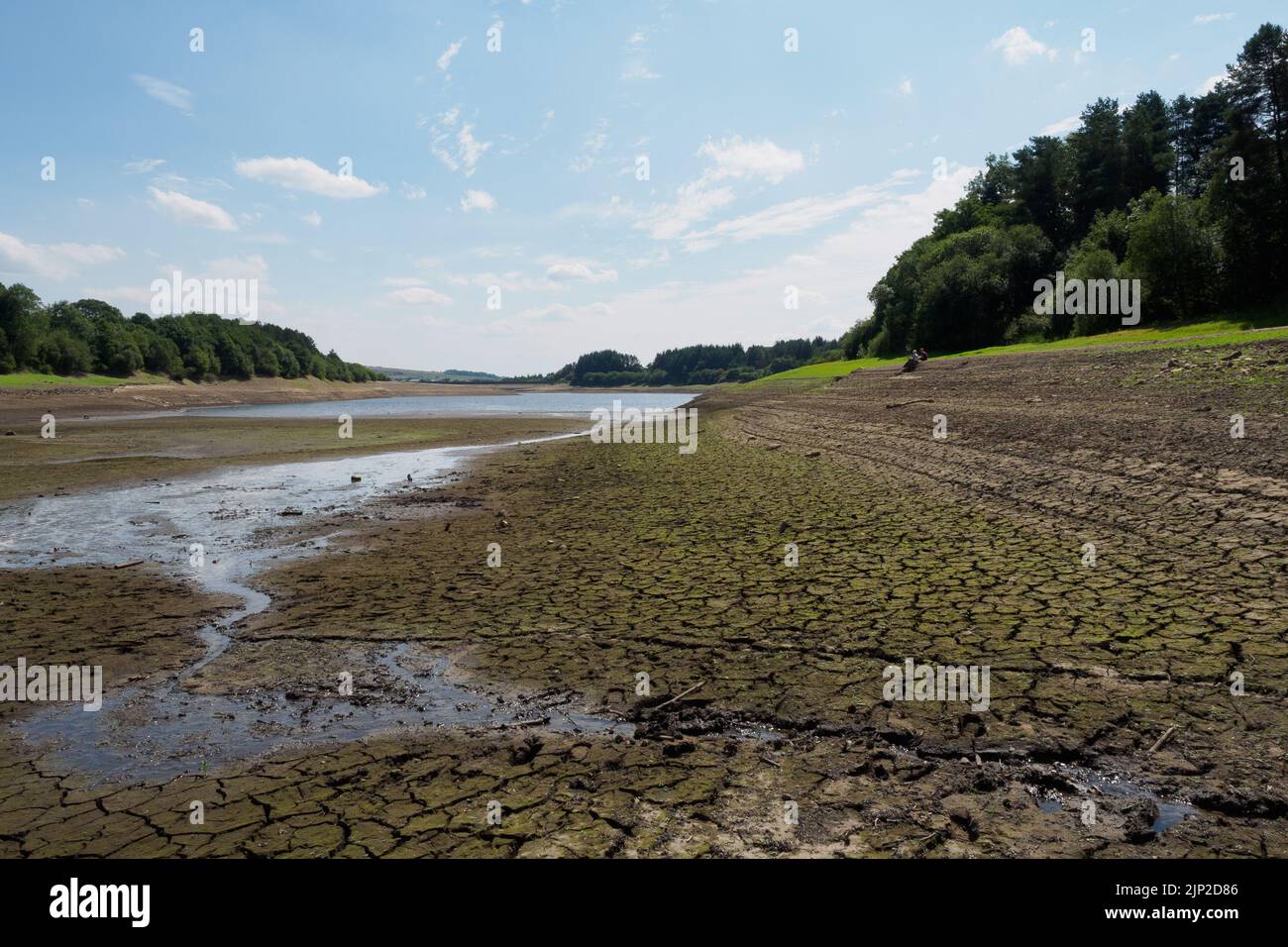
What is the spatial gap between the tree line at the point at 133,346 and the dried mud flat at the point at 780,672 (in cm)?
8648

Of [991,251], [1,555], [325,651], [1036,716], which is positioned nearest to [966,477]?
[1036,716]

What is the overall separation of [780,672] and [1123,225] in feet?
212

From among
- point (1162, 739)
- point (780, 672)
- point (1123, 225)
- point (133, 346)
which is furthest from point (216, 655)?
point (133, 346)

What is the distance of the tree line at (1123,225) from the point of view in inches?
1526

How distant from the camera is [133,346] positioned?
294 feet

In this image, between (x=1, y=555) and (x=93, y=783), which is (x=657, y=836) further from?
(x=1, y=555)

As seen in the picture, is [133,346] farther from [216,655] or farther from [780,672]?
[780,672]

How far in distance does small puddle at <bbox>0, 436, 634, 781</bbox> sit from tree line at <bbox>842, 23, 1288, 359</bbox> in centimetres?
4192

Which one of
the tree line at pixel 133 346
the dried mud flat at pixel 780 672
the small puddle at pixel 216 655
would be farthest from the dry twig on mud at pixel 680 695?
the tree line at pixel 133 346

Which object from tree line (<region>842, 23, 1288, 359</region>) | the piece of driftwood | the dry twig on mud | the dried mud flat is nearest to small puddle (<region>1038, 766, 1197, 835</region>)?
the dried mud flat

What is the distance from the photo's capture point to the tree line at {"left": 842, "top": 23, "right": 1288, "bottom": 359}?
1526 inches

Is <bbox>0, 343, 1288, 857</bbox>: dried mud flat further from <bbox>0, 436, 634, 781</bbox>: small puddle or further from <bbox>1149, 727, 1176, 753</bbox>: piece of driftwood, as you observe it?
<bbox>0, 436, 634, 781</bbox>: small puddle

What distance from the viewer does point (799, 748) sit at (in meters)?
4.83
